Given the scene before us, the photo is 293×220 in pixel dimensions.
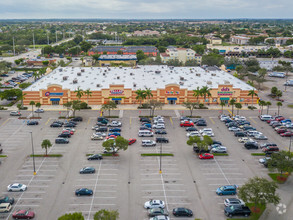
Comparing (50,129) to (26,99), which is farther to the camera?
(26,99)

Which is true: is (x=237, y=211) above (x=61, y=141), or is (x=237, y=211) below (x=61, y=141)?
below

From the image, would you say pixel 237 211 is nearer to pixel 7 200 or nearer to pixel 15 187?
pixel 7 200

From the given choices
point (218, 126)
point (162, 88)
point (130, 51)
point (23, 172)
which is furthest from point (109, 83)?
point (130, 51)

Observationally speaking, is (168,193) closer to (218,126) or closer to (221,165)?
(221,165)

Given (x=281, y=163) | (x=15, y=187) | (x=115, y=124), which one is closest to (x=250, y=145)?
(x=281, y=163)

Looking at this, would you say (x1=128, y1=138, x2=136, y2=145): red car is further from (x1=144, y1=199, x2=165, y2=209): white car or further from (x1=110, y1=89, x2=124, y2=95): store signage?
(x1=110, y1=89, x2=124, y2=95): store signage

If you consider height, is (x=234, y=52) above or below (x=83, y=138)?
above
